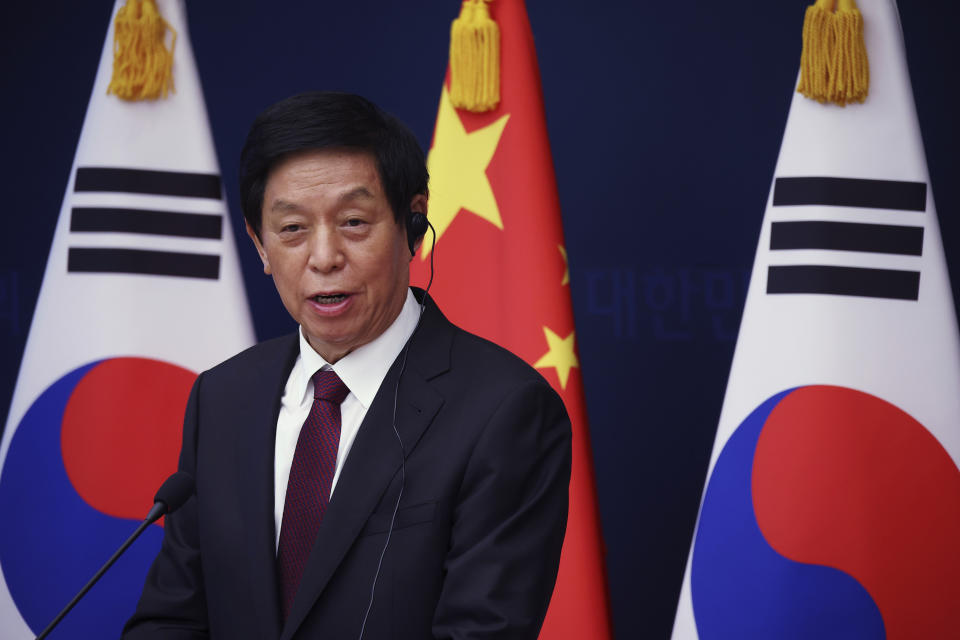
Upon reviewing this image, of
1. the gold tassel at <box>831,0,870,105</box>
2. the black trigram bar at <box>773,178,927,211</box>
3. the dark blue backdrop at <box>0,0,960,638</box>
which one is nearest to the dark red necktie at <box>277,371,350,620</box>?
the black trigram bar at <box>773,178,927,211</box>

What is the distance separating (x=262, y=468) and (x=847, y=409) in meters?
1.29

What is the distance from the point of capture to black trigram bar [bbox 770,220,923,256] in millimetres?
1981

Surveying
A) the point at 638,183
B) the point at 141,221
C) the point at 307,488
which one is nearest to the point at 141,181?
the point at 141,221

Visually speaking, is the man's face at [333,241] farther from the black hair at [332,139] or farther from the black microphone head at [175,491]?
the black microphone head at [175,491]

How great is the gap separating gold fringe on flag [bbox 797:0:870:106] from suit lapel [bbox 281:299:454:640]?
3.90 ft

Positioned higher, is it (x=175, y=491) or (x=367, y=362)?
(x=367, y=362)

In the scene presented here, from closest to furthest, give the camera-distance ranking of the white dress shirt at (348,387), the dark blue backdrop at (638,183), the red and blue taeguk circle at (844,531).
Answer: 1. the white dress shirt at (348,387)
2. the red and blue taeguk circle at (844,531)
3. the dark blue backdrop at (638,183)

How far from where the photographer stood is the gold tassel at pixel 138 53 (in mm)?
2205

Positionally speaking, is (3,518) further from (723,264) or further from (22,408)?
(723,264)

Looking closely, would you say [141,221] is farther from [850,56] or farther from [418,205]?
[850,56]

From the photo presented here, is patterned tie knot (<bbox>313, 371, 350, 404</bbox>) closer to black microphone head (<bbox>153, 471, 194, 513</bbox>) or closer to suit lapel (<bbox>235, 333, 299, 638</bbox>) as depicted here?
suit lapel (<bbox>235, 333, 299, 638</bbox>)

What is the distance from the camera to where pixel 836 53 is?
1.99 metres

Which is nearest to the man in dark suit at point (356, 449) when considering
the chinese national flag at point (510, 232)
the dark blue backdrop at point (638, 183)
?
the chinese national flag at point (510, 232)

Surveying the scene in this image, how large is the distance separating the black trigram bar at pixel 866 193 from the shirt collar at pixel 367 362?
1.09m
